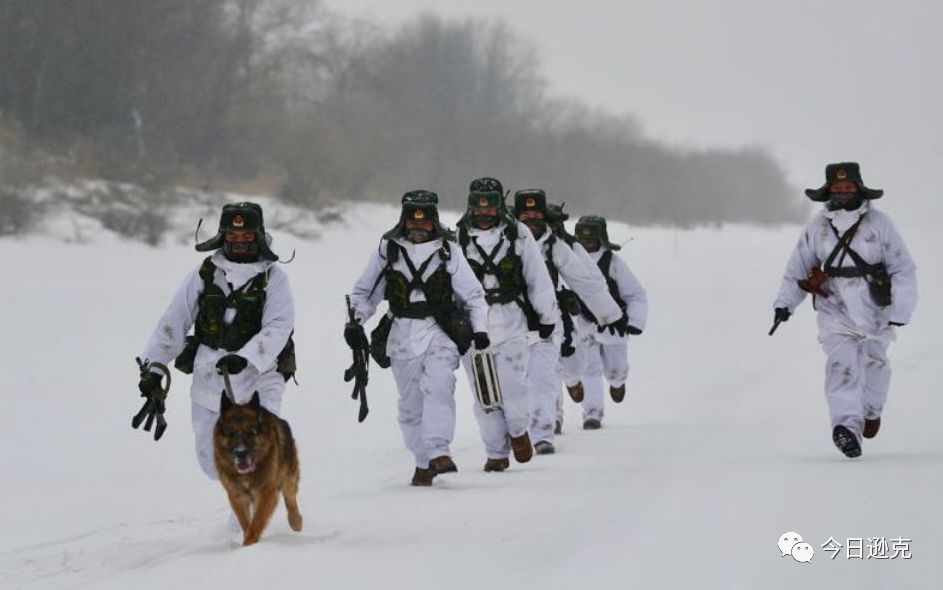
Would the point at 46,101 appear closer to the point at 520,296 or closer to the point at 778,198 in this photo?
the point at 520,296

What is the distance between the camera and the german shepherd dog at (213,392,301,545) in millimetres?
7262

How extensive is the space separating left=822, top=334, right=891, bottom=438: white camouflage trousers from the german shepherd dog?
4.18 m

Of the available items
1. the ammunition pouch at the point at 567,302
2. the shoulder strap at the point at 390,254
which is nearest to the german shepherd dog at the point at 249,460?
the shoulder strap at the point at 390,254

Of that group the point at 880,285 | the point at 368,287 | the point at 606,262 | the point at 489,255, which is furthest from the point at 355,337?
the point at 606,262

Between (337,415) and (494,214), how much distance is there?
6169 millimetres

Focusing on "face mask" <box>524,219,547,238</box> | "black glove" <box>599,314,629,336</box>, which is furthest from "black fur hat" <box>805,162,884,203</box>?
"black glove" <box>599,314,629,336</box>

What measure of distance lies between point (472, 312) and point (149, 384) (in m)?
2.35

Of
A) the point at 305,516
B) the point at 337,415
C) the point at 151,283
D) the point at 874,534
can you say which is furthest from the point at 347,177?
the point at 874,534

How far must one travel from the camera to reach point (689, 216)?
60.1m

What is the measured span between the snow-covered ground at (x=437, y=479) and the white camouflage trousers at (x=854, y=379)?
0.36m

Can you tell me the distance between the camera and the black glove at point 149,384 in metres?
8.21

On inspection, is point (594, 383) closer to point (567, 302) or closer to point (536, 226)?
point (567, 302)

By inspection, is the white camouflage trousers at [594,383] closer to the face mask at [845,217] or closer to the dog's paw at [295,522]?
the face mask at [845,217]

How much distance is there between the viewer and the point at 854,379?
10.0 metres
